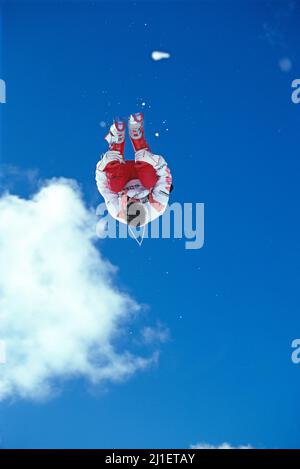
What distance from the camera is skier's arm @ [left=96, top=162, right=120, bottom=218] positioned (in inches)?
115

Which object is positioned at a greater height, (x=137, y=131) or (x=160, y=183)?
(x=137, y=131)

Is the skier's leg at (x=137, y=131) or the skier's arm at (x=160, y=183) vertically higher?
the skier's leg at (x=137, y=131)

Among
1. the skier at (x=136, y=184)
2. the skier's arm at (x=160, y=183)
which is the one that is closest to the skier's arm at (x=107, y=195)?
the skier at (x=136, y=184)

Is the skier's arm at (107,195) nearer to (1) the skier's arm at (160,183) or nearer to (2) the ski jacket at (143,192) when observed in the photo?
(2) the ski jacket at (143,192)

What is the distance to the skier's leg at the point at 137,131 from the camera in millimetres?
2930

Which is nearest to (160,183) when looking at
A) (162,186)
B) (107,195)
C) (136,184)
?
(162,186)

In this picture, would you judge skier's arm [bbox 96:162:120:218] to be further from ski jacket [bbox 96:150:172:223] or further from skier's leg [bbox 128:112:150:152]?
skier's leg [bbox 128:112:150:152]

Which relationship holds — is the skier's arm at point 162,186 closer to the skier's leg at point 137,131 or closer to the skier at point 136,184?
the skier at point 136,184

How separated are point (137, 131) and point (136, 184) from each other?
0.28 m

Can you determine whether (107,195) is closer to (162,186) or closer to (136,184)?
(136,184)

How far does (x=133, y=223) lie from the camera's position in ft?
9.59

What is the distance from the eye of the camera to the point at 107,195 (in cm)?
293
